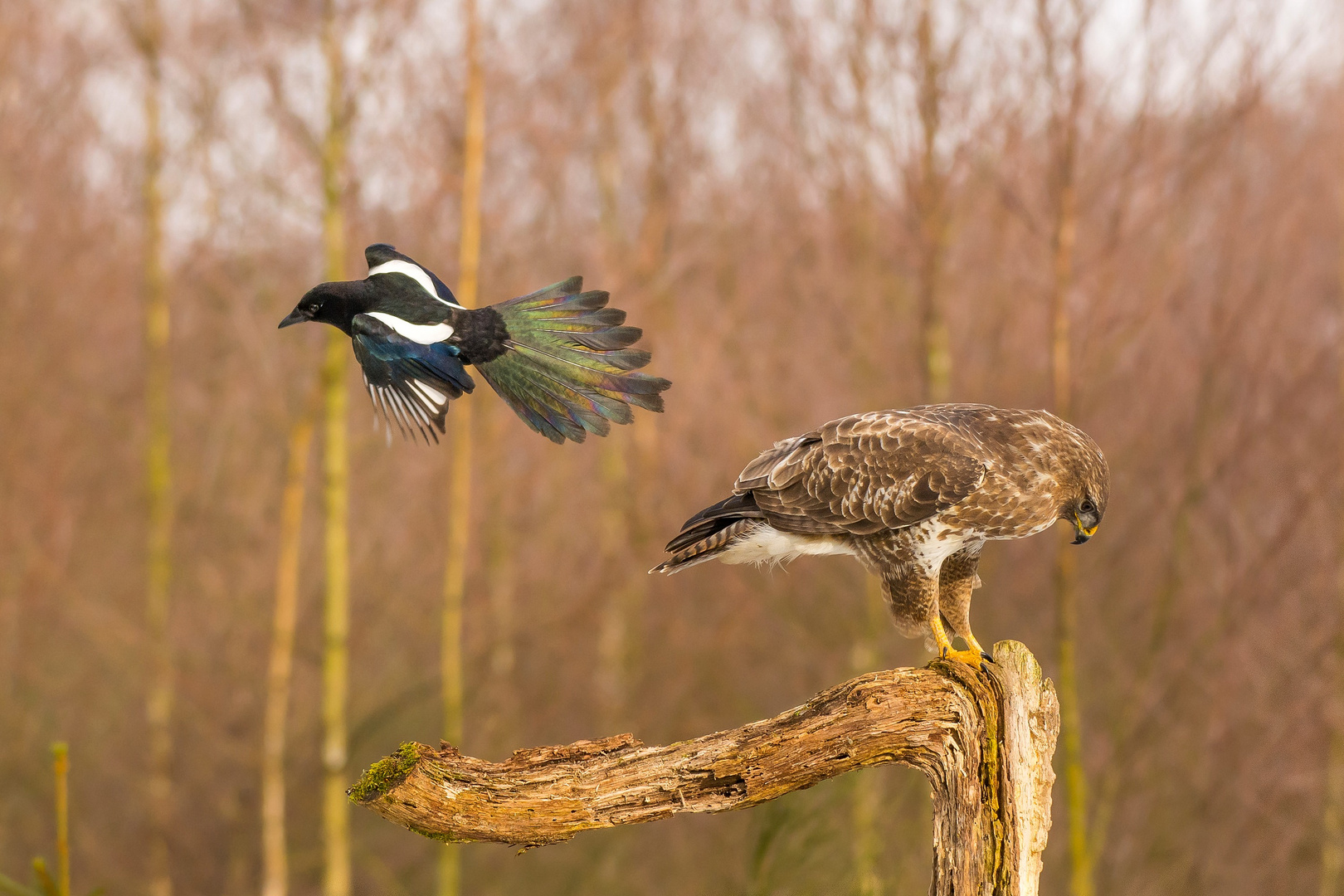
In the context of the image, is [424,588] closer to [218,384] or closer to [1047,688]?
[218,384]

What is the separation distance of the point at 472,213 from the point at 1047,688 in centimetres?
530

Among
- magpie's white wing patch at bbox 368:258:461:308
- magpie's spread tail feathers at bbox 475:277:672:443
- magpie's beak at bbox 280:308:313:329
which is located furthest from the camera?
magpie's beak at bbox 280:308:313:329

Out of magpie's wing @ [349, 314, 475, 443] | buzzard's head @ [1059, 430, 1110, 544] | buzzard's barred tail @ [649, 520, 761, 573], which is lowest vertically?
buzzard's barred tail @ [649, 520, 761, 573]

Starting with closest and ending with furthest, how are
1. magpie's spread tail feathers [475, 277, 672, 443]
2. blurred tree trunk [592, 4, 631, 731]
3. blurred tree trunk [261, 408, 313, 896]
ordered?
magpie's spread tail feathers [475, 277, 672, 443] → blurred tree trunk [261, 408, 313, 896] → blurred tree trunk [592, 4, 631, 731]

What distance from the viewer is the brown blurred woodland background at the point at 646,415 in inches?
314

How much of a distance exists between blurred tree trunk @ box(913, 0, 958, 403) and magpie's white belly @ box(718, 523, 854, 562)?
394 cm

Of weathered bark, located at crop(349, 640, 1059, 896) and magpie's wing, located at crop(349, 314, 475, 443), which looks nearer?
magpie's wing, located at crop(349, 314, 475, 443)

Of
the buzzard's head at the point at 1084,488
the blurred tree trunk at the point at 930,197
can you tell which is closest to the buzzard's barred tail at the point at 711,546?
the buzzard's head at the point at 1084,488

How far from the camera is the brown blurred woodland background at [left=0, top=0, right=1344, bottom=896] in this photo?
7973 mm

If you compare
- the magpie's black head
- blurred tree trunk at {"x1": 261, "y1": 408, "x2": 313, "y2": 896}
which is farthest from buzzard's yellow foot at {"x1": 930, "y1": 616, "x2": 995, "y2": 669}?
blurred tree trunk at {"x1": 261, "y1": 408, "x2": 313, "y2": 896}

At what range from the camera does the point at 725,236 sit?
13.3 m

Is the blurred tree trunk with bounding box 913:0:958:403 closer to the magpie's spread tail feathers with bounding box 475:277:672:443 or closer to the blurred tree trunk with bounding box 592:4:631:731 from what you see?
the blurred tree trunk with bounding box 592:4:631:731

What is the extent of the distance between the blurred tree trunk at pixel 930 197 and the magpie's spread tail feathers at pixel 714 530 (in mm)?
4067

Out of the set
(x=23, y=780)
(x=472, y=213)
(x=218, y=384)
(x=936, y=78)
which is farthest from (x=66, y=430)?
(x=936, y=78)
